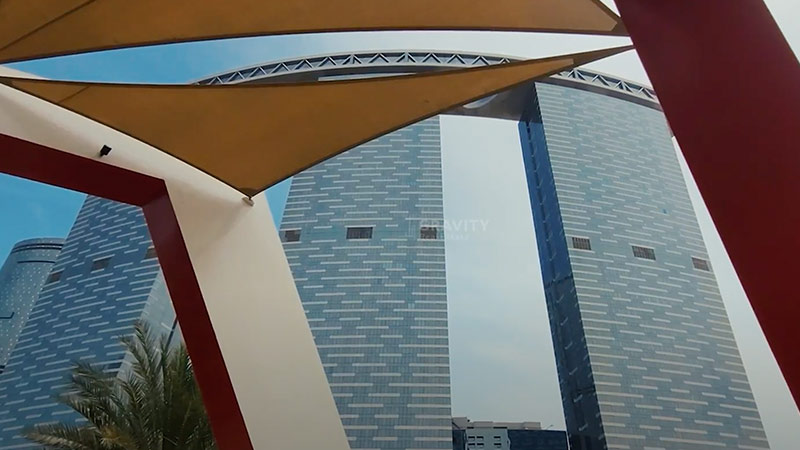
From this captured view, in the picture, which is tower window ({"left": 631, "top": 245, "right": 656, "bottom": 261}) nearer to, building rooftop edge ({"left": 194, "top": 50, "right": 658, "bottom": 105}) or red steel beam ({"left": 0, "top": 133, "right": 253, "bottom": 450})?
building rooftop edge ({"left": 194, "top": 50, "right": 658, "bottom": 105})

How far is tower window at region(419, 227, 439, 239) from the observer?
523 inches

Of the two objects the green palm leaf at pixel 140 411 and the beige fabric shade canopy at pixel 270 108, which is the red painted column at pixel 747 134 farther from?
the green palm leaf at pixel 140 411

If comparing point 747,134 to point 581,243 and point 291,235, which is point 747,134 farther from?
point 291,235

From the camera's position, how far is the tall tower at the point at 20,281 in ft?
48.1

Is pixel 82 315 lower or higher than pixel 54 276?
lower

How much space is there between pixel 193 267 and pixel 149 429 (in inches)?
102

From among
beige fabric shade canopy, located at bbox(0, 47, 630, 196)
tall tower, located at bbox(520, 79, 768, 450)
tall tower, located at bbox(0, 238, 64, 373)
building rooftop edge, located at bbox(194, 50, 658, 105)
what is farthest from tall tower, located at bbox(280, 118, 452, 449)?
tall tower, located at bbox(0, 238, 64, 373)

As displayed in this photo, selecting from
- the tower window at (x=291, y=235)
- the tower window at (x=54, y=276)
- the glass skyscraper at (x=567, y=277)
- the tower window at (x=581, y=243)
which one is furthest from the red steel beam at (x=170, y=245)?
the tower window at (x=54, y=276)

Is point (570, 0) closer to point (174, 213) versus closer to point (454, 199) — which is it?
point (174, 213)

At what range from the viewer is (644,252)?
1277 cm

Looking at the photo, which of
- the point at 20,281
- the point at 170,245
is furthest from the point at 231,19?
the point at 20,281

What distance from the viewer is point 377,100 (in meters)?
3.70

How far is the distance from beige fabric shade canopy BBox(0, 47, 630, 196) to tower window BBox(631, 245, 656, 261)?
1053 centimetres

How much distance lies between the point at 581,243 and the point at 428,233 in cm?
390
